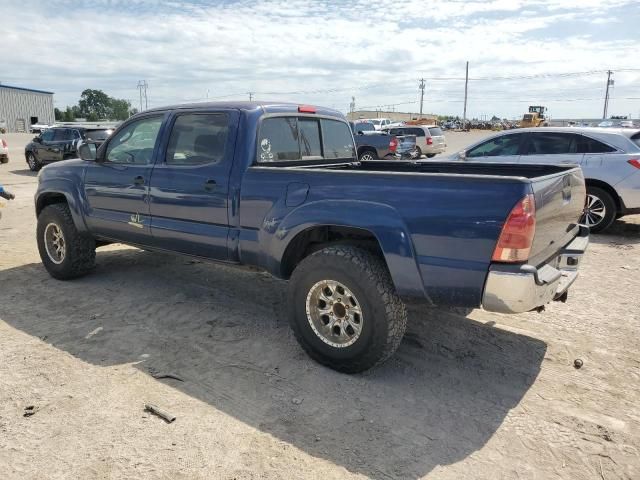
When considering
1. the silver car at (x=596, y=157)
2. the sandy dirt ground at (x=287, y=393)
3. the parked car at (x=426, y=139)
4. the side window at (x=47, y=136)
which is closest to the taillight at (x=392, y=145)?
the parked car at (x=426, y=139)

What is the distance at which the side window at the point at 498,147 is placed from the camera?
877cm

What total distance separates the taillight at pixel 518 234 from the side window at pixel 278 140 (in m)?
2.11

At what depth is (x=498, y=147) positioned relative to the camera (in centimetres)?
891

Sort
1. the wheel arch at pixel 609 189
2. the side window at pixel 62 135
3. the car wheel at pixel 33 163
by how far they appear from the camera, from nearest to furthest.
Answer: the wheel arch at pixel 609 189 < the side window at pixel 62 135 < the car wheel at pixel 33 163

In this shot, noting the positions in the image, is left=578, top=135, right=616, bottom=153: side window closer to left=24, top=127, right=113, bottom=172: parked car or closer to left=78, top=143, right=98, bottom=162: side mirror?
left=78, top=143, right=98, bottom=162: side mirror

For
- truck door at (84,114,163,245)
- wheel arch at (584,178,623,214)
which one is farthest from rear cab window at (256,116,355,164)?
wheel arch at (584,178,623,214)

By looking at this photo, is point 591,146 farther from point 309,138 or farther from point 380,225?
point 380,225

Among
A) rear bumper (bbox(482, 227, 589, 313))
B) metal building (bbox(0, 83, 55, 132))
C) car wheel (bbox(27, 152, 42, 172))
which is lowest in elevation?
car wheel (bbox(27, 152, 42, 172))

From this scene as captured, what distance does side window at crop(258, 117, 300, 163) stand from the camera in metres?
4.31

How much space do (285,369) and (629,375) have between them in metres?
2.44

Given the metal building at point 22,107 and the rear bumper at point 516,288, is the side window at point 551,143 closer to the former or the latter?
the rear bumper at point 516,288

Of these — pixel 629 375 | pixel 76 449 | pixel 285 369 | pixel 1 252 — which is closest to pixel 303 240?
pixel 285 369

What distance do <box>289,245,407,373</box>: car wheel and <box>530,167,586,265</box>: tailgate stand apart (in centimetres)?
96

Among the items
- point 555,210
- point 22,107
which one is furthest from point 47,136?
point 22,107
